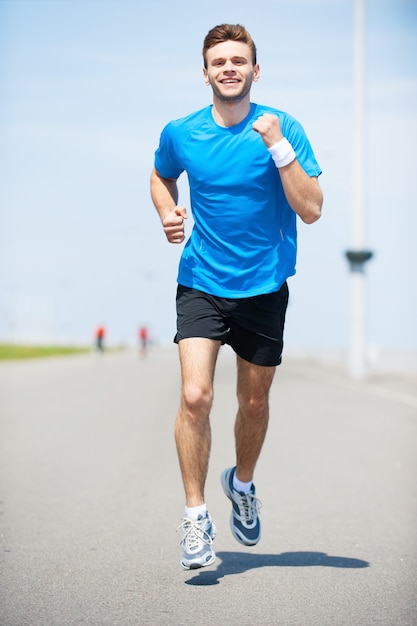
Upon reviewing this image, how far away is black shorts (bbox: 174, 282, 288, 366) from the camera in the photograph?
521cm

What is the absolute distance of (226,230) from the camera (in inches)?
204

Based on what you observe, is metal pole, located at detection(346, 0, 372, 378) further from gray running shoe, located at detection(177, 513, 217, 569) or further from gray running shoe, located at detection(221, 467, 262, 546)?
gray running shoe, located at detection(177, 513, 217, 569)

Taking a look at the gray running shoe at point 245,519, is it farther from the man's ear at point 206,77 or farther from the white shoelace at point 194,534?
the man's ear at point 206,77

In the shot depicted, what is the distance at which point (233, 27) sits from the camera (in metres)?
5.13

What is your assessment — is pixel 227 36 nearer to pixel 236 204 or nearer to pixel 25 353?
pixel 236 204

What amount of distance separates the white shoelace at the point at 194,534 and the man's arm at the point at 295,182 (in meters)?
1.37

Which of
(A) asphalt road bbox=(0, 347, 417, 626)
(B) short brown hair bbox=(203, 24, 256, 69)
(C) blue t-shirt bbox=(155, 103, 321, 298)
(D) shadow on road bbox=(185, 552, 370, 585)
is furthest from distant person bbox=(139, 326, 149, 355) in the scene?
(B) short brown hair bbox=(203, 24, 256, 69)

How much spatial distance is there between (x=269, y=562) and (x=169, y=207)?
173 cm

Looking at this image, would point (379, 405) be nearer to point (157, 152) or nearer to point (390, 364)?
point (157, 152)

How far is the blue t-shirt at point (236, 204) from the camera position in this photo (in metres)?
5.08

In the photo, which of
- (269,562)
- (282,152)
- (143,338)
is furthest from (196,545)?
(143,338)

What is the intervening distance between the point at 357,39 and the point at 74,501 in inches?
933

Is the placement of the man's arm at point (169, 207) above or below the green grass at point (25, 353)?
above

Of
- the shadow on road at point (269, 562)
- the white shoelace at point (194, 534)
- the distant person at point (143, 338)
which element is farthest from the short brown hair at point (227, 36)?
the distant person at point (143, 338)
